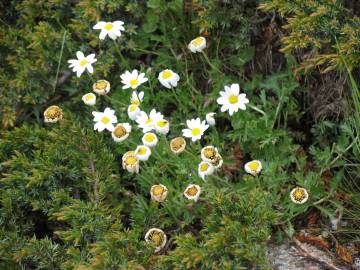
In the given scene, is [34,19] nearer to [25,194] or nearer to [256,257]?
[25,194]

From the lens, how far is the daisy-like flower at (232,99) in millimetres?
3047

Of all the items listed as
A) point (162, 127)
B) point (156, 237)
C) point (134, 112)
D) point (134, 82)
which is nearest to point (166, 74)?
point (134, 82)

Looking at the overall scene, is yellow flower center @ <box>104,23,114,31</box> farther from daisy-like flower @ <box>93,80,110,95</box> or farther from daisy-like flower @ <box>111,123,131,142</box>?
daisy-like flower @ <box>111,123,131,142</box>

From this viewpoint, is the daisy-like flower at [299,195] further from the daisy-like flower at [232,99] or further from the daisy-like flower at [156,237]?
the daisy-like flower at [156,237]

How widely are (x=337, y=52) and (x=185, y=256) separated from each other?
1.36m

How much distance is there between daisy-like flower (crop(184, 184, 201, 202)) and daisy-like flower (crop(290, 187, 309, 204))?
1.56 feet

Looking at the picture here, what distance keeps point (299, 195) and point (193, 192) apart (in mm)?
531

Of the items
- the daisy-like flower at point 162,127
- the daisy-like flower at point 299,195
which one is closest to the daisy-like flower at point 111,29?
the daisy-like flower at point 162,127

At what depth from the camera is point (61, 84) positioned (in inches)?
149

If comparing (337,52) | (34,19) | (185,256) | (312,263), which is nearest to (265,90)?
(337,52)

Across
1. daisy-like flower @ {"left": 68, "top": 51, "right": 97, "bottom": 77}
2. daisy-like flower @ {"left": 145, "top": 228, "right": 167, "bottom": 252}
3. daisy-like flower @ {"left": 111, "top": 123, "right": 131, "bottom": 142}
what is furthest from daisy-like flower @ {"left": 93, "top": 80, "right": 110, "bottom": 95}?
daisy-like flower @ {"left": 145, "top": 228, "right": 167, "bottom": 252}

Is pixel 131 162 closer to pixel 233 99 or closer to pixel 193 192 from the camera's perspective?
pixel 193 192

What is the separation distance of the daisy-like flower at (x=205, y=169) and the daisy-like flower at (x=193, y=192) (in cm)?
7

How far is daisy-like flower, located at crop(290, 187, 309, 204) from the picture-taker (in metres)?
2.77
